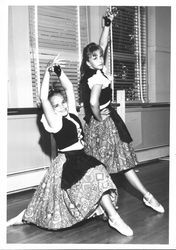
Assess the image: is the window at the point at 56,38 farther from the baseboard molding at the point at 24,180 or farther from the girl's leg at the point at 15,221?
the girl's leg at the point at 15,221

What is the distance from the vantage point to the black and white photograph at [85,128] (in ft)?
6.70

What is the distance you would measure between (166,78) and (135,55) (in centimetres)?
68

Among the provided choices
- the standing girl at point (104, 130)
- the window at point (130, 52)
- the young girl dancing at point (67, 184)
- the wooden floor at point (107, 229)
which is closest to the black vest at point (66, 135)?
the young girl dancing at point (67, 184)

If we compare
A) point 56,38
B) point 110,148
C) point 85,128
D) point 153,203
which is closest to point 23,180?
point 85,128

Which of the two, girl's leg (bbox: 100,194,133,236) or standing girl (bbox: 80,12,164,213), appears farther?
standing girl (bbox: 80,12,164,213)

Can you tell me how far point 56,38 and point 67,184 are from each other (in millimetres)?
1787

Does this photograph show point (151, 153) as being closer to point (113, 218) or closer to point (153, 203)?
point (153, 203)

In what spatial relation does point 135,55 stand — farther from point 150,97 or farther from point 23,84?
point 23,84

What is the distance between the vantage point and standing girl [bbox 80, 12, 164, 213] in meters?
2.54

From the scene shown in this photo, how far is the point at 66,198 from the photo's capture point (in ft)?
7.20

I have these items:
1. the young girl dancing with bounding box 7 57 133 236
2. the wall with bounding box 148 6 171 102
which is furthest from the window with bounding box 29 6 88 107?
the wall with bounding box 148 6 171 102

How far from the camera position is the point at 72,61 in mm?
3604

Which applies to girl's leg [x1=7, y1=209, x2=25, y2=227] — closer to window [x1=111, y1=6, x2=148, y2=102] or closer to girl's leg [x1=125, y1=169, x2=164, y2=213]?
girl's leg [x1=125, y1=169, x2=164, y2=213]

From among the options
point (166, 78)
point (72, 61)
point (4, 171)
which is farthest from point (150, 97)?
point (4, 171)
